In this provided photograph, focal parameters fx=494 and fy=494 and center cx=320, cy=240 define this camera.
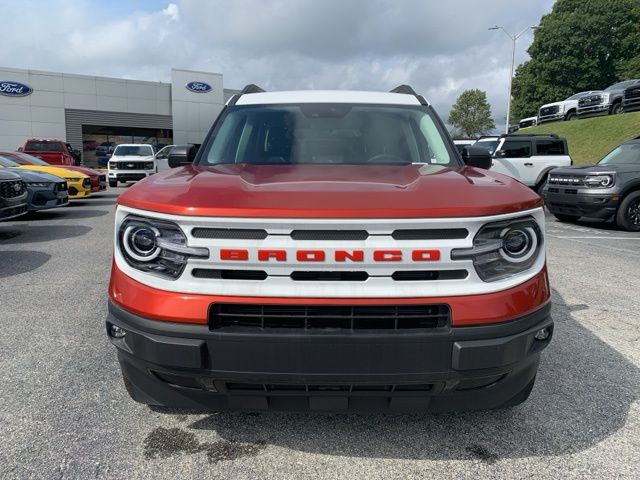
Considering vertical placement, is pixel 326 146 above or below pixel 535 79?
below

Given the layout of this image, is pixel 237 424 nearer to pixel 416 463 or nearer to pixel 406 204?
pixel 416 463

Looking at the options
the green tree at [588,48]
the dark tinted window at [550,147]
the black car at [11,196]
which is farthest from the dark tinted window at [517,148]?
the green tree at [588,48]

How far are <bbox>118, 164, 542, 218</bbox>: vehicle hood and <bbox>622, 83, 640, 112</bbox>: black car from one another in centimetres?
2157

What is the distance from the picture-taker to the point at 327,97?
3.66 metres

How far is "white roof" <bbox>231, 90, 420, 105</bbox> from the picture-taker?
11.8 ft

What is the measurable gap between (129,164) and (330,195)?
786 inches

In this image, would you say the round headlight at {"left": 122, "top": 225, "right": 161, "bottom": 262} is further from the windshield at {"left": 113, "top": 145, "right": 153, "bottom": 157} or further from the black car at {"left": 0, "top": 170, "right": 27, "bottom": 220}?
the windshield at {"left": 113, "top": 145, "right": 153, "bottom": 157}

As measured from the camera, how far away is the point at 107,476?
213 centimetres

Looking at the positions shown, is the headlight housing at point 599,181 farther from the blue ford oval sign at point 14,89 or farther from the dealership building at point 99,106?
the blue ford oval sign at point 14,89

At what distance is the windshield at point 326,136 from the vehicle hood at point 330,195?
0.74 metres

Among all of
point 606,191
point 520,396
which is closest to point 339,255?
point 520,396

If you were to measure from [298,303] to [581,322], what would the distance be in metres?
3.31

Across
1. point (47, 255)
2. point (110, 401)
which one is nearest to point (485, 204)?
point (110, 401)

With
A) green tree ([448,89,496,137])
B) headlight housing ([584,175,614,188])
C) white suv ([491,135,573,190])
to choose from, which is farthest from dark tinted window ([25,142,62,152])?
green tree ([448,89,496,137])
